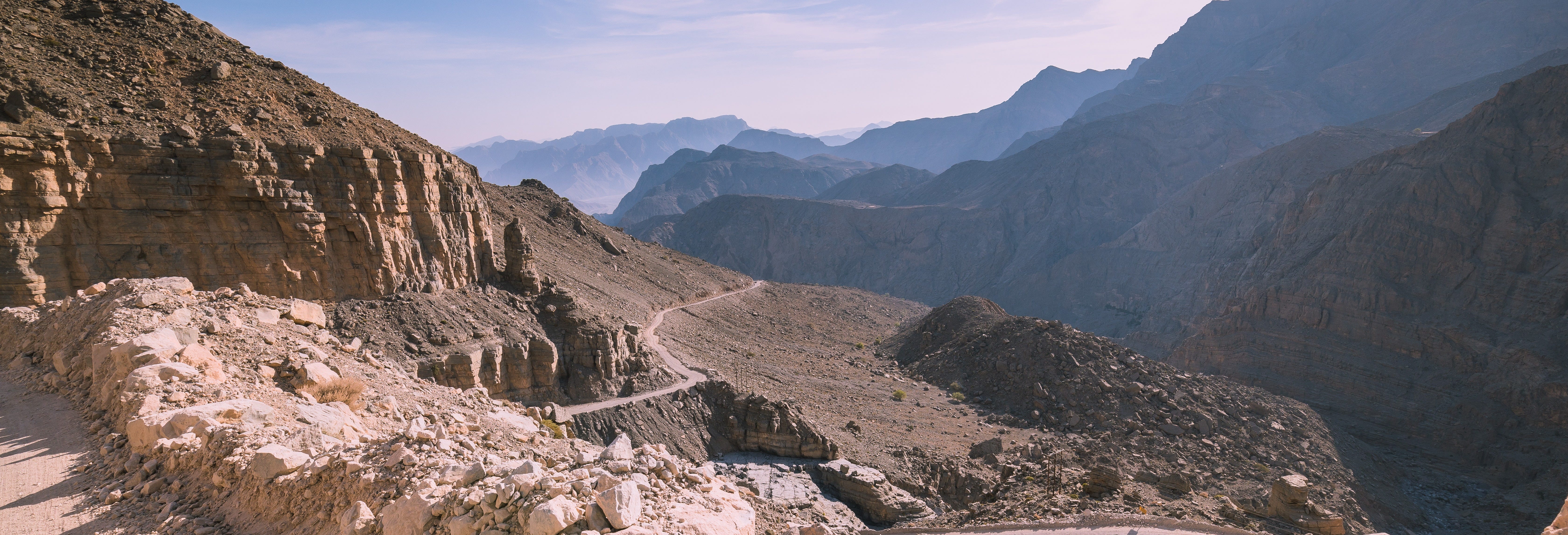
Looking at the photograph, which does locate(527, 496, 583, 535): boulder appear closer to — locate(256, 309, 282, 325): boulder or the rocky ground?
locate(256, 309, 282, 325): boulder

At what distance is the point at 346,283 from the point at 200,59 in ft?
29.3

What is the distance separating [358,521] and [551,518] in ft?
7.37

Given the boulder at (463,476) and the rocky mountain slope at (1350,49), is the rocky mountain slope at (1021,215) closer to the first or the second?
the rocky mountain slope at (1350,49)

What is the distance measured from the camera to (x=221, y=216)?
77.5 ft

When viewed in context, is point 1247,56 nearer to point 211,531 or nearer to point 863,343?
point 863,343

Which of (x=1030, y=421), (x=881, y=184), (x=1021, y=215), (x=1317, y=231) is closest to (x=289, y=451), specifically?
(x=1030, y=421)

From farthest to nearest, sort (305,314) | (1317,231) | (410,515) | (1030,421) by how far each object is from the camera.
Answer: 1. (1317,231)
2. (1030,421)
3. (305,314)
4. (410,515)

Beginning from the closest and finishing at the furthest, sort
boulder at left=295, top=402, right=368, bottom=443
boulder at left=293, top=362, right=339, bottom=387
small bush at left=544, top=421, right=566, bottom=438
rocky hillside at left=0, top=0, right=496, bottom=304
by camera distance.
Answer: boulder at left=295, top=402, right=368, bottom=443, boulder at left=293, top=362, right=339, bottom=387, small bush at left=544, top=421, right=566, bottom=438, rocky hillside at left=0, top=0, right=496, bottom=304

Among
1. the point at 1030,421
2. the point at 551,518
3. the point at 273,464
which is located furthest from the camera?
the point at 1030,421

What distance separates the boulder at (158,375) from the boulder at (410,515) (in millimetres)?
5672

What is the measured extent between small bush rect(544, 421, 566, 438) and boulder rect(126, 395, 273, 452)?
24.6 feet

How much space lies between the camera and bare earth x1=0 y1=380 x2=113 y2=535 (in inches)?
317

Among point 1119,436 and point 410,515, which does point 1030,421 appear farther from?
point 410,515

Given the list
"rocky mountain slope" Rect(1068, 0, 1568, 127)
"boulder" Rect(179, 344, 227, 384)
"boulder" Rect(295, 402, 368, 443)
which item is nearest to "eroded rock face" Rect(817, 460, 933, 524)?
"boulder" Rect(295, 402, 368, 443)
